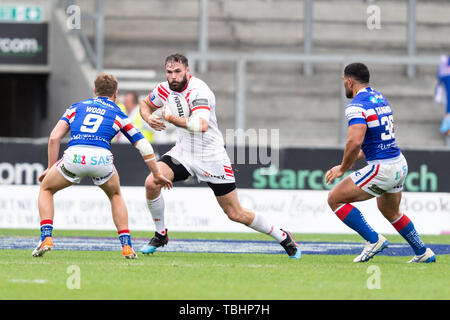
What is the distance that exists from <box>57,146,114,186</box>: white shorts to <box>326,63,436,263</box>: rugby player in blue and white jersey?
210 centimetres

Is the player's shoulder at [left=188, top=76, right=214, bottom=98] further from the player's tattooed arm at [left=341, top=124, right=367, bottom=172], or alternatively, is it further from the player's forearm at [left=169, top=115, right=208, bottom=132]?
the player's tattooed arm at [left=341, top=124, right=367, bottom=172]

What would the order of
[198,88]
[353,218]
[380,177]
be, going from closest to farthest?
[380,177] < [353,218] < [198,88]

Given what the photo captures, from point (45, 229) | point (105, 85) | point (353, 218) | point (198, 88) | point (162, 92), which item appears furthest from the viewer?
point (162, 92)

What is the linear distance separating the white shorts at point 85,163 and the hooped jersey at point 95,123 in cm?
7

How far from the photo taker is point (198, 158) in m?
10.2

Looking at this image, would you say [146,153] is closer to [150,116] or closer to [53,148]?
[150,116]

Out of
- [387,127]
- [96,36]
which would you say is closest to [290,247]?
[387,127]

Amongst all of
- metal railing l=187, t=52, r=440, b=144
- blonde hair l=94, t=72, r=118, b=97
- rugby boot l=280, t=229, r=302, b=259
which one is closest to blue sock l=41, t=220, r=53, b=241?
blonde hair l=94, t=72, r=118, b=97

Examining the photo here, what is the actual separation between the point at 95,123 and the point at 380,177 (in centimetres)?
272
